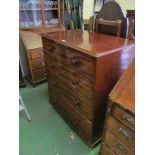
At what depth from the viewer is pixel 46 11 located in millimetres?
2695

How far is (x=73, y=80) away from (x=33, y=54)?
4.09 ft

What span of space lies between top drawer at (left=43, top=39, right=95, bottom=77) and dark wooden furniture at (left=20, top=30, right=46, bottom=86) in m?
0.76

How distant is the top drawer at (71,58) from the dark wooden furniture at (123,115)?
24 cm

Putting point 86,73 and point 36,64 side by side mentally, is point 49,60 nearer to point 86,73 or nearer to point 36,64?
point 86,73

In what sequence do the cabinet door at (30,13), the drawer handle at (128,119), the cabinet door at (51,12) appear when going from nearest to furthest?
the drawer handle at (128,119), the cabinet door at (30,13), the cabinet door at (51,12)

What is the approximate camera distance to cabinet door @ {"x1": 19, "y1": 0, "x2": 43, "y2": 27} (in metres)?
2.50

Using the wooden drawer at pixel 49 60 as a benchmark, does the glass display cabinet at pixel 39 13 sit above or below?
above

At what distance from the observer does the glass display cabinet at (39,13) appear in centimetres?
251

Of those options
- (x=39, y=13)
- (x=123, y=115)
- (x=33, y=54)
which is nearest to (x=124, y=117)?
(x=123, y=115)

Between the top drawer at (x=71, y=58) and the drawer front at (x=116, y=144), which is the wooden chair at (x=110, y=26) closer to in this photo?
the top drawer at (x=71, y=58)

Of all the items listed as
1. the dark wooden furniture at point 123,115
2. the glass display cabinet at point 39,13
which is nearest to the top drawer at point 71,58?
the dark wooden furniture at point 123,115
